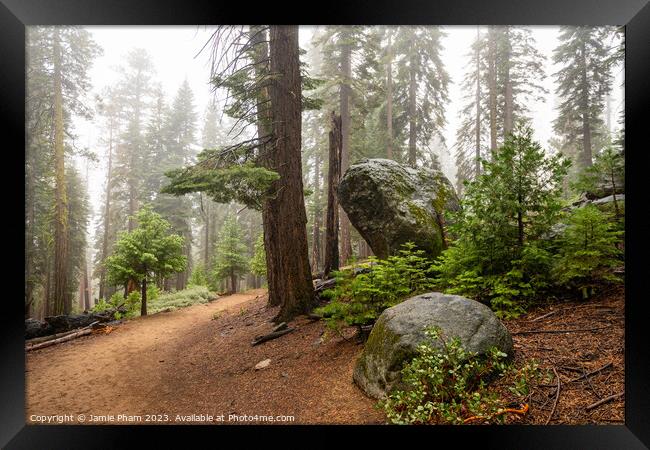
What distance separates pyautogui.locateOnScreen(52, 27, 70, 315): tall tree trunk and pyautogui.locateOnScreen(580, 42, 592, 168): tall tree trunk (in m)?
7.60

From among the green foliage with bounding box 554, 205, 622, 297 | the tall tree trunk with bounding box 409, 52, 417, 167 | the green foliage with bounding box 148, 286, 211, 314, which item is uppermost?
the tall tree trunk with bounding box 409, 52, 417, 167

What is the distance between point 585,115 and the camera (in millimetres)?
6242

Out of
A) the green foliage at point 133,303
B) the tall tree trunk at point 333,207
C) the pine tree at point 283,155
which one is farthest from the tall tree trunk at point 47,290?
the tall tree trunk at point 333,207

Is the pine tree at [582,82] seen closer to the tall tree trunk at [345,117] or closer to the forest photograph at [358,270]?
the forest photograph at [358,270]

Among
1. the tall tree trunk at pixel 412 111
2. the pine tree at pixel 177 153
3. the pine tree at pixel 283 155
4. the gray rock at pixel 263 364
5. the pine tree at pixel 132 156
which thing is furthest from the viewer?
the pine tree at pixel 177 153

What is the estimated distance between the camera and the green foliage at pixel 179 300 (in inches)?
382

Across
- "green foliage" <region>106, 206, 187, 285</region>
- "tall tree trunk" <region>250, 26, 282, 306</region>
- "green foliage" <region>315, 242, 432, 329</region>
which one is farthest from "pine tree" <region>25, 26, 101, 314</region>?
"green foliage" <region>315, 242, 432, 329</region>

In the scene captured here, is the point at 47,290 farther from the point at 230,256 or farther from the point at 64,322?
the point at 230,256

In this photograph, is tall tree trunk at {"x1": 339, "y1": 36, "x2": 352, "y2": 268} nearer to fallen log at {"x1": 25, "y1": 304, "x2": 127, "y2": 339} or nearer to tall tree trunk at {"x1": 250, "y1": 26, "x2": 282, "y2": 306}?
tall tree trunk at {"x1": 250, "y1": 26, "x2": 282, "y2": 306}

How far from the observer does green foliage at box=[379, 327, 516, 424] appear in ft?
7.92

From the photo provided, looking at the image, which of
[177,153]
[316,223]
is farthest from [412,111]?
[177,153]

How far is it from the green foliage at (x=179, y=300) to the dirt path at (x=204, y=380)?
388 centimetres

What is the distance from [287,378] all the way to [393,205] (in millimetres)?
3624

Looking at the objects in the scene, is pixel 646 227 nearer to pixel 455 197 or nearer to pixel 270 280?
pixel 455 197
